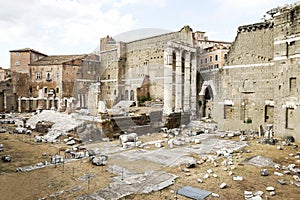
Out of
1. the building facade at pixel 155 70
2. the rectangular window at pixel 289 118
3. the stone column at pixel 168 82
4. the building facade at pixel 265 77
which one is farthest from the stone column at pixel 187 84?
the rectangular window at pixel 289 118

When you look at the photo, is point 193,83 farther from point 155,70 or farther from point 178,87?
point 155,70

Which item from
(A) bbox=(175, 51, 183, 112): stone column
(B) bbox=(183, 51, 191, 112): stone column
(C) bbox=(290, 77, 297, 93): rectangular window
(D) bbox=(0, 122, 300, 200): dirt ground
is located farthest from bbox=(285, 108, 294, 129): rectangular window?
(B) bbox=(183, 51, 191, 112): stone column

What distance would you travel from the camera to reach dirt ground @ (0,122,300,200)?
25.2ft

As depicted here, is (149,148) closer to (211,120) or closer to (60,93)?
(211,120)

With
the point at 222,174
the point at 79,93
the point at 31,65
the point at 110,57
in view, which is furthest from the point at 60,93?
the point at 222,174

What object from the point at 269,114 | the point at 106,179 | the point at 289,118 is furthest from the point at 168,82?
the point at 106,179

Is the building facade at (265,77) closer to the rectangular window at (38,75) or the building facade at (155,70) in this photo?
the building facade at (155,70)

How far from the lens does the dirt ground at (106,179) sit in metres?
7.67

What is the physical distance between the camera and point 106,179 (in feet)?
29.7

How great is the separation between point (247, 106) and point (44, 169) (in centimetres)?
1591

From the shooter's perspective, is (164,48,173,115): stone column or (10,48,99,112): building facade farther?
(10,48,99,112): building facade

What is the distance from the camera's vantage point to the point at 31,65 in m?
40.6

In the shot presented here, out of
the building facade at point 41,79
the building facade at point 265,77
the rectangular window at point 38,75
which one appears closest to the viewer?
the building facade at point 265,77

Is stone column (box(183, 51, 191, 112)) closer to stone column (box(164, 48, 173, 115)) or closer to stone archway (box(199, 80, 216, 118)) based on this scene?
stone archway (box(199, 80, 216, 118))
